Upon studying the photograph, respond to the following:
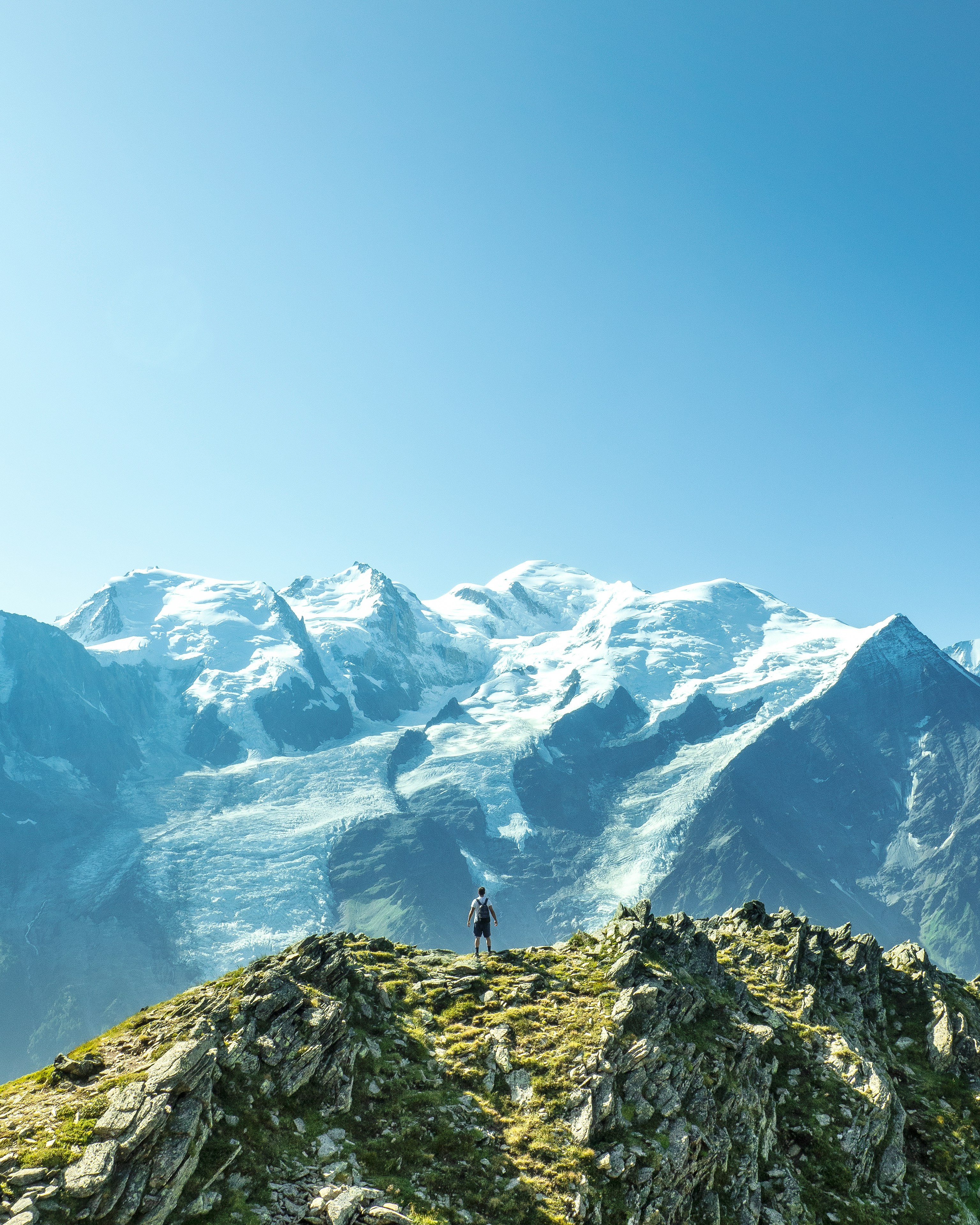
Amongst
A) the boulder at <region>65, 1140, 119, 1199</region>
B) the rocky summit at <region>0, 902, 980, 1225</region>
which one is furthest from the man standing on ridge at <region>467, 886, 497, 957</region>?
the boulder at <region>65, 1140, 119, 1199</region>

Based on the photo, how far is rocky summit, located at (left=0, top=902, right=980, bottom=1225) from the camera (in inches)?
768

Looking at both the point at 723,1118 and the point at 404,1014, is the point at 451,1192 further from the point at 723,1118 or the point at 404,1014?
the point at 723,1118

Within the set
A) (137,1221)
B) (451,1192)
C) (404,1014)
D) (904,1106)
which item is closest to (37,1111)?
(137,1221)

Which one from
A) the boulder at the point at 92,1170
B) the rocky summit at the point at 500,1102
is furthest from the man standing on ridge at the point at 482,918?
the boulder at the point at 92,1170

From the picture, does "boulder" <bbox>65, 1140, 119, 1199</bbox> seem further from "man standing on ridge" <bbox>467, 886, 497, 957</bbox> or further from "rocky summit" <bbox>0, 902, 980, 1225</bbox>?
"man standing on ridge" <bbox>467, 886, 497, 957</bbox>

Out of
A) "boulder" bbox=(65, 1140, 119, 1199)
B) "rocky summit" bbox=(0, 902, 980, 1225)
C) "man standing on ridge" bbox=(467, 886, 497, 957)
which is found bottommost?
"boulder" bbox=(65, 1140, 119, 1199)

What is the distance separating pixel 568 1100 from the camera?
85.5 feet

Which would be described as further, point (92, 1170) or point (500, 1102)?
point (500, 1102)

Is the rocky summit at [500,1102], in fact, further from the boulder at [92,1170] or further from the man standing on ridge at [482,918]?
the man standing on ridge at [482,918]

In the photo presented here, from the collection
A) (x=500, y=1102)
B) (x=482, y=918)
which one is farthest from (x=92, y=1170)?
(x=482, y=918)

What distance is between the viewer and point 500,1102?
2619 centimetres

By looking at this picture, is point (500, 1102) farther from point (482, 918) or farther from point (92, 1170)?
point (92, 1170)

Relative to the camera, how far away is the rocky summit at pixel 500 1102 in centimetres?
1952

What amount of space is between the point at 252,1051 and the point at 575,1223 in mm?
11496
